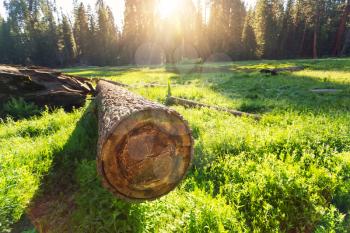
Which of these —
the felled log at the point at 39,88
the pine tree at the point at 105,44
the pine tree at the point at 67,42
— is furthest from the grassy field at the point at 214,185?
the pine tree at the point at 67,42

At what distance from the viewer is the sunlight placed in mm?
50562

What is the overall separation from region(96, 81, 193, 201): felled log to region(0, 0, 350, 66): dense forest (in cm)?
4639

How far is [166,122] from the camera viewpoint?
8.98 feet

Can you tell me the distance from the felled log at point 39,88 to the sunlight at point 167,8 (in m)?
45.9

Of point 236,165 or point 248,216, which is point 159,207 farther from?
point 236,165

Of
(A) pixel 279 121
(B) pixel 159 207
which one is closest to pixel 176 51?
(A) pixel 279 121

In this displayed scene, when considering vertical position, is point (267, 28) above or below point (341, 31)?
above

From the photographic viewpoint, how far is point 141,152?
105 inches

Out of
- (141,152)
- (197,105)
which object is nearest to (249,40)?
(197,105)

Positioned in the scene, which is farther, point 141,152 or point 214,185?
point 214,185

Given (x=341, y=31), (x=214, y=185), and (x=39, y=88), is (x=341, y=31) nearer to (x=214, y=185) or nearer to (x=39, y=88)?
(x=39, y=88)

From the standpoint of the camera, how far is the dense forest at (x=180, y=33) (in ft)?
149

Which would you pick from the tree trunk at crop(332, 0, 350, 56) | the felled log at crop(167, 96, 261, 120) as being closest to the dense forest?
the tree trunk at crop(332, 0, 350, 56)

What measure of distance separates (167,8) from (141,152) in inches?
2188
